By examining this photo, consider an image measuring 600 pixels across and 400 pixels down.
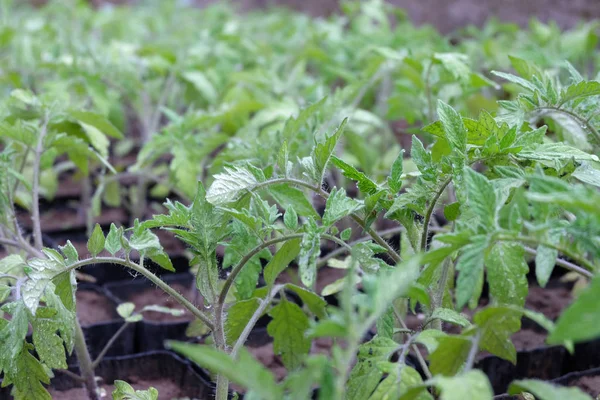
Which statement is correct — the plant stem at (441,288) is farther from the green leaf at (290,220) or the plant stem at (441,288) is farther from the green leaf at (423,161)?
the green leaf at (290,220)

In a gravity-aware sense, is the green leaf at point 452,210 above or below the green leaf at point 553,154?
below

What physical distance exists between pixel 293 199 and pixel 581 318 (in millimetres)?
612

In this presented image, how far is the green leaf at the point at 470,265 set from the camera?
2.86 feet

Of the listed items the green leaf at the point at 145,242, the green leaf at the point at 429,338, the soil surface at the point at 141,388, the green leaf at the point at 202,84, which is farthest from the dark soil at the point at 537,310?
the green leaf at the point at 202,84

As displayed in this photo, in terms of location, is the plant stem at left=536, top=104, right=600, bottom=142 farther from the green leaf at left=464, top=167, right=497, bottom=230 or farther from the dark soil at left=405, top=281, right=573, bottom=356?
the dark soil at left=405, top=281, right=573, bottom=356

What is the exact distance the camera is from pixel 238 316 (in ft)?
4.17

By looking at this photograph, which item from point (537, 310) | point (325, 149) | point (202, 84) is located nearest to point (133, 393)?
point (325, 149)

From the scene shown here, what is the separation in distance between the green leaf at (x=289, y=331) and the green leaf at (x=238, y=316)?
6 cm

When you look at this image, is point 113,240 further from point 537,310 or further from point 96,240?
point 537,310

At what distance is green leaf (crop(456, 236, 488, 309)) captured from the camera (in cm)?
87

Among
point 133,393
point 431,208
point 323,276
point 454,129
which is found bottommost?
point 323,276

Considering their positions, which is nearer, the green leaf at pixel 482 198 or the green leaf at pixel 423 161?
the green leaf at pixel 482 198

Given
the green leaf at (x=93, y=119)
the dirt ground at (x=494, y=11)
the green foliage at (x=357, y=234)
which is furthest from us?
the dirt ground at (x=494, y=11)

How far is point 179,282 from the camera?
7.14ft
